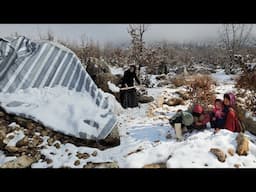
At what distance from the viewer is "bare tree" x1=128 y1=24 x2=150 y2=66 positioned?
12.1 ft

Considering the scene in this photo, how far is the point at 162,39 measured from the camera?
379cm

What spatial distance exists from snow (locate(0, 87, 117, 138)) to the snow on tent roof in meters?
0.03

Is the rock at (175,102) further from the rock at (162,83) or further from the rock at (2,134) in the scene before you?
the rock at (2,134)

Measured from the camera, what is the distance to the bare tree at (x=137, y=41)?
3700 mm

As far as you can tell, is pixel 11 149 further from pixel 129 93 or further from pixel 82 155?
pixel 129 93

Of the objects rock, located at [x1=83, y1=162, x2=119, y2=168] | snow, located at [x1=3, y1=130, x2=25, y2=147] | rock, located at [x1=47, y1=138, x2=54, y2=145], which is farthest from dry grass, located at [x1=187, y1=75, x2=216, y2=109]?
snow, located at [x1=3, y1=130, x2=25, y2=147]

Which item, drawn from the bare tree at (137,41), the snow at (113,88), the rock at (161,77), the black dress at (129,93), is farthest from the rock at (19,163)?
the rock at (161,77)

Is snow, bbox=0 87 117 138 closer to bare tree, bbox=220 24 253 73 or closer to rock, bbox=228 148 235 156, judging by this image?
rock, bbox=228 148 235 156

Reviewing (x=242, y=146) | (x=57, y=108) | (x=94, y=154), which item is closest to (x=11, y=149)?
(x=57, y=108)

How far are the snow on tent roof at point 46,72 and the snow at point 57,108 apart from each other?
32 millimetres

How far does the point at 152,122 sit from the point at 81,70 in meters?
1.03

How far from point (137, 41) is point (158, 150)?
5.16 ft
